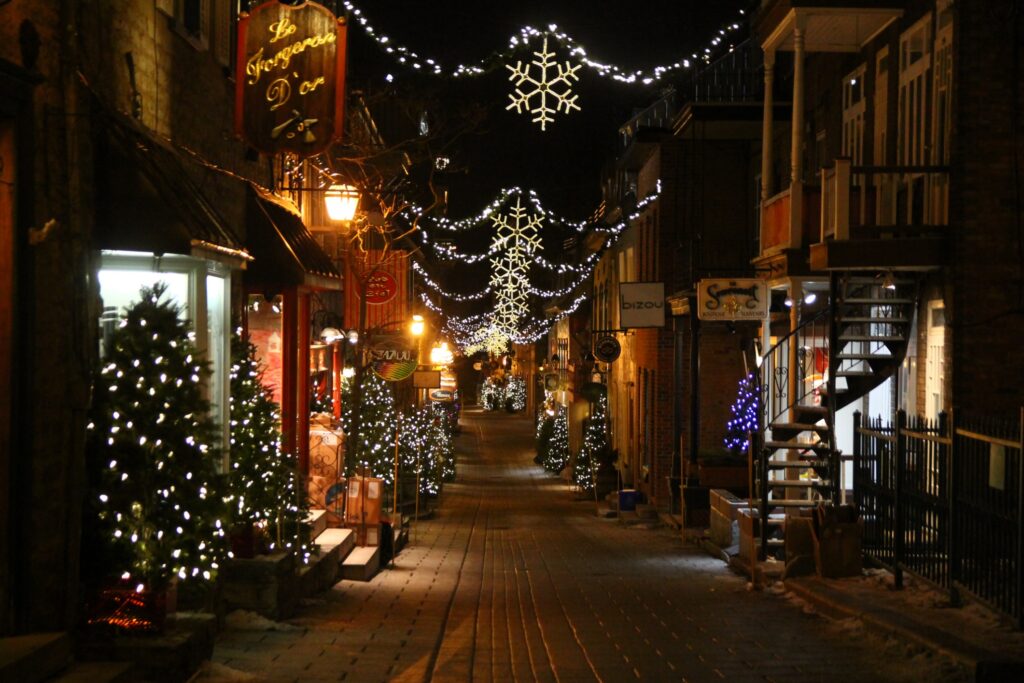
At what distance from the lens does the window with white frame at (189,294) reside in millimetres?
9203

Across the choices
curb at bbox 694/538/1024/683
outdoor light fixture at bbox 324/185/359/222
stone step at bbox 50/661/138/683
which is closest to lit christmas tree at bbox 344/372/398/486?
outdoor light fixture at bbox 324/185/359/222

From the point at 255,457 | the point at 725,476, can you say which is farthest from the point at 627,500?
the point at 255,457

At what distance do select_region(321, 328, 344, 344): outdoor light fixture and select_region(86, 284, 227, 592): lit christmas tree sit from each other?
11.5 meters

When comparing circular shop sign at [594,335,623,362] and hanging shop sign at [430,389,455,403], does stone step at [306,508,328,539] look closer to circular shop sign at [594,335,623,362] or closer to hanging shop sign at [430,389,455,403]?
circular shop sign at [594,335,623,362]

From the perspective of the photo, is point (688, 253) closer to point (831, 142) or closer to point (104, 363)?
point (831, 142)

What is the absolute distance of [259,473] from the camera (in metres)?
11.6

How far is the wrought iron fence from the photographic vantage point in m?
9.27

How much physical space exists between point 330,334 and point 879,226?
9.52m

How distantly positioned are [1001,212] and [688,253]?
14.5 metres

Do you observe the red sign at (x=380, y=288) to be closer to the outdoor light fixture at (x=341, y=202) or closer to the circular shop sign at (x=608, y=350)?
the outdoor light fixture at (x=341, y=202)

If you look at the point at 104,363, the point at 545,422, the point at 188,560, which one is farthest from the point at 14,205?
the point at 545,422

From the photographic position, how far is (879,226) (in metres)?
14.5

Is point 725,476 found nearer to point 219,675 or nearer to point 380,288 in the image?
point 380,288

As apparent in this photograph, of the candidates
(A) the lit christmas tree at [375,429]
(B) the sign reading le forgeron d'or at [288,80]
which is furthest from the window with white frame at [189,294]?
(A) the lit christmas tree at [375,429]
